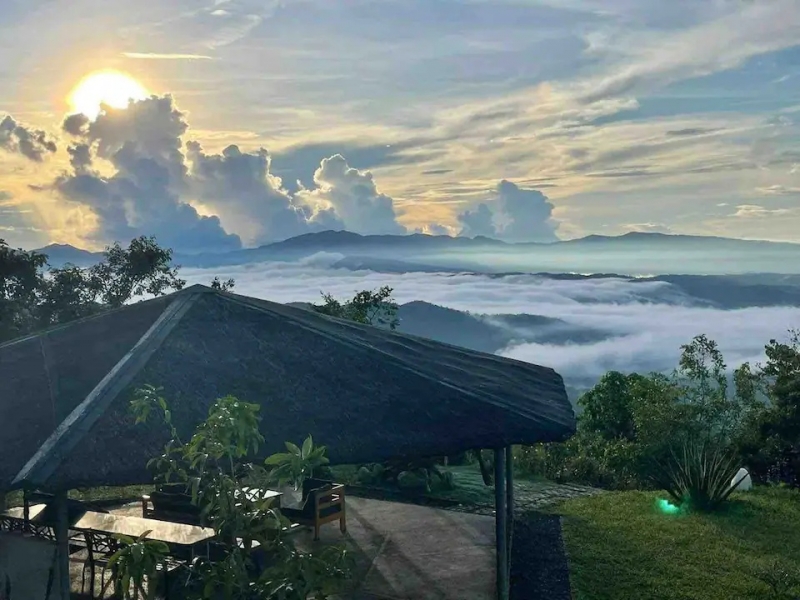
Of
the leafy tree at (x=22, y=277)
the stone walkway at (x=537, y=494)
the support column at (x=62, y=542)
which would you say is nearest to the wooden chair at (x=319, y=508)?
the stone walkway at (x=537, y=494)

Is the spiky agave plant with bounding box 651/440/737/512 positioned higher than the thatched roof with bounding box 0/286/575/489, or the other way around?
the thatched roof with bounding box 0/286/575/489

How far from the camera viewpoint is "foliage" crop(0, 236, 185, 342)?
60.4 ft

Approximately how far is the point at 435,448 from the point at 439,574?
2480 mm

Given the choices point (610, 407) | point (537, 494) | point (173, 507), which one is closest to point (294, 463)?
point (173, 507)

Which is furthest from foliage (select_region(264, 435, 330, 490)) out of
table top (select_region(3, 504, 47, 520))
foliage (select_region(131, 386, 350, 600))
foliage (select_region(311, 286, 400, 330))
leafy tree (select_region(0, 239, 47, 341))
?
leafy tree (select_region(0, 239, 47, 341))

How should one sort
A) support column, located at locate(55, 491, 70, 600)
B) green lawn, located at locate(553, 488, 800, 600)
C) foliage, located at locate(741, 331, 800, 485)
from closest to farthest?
support column, located at locate(55, 491, 70, 600), green lawn, located at locate(553, 488, 800, 600), foliage, located at locate(741, 331, 800, 485)

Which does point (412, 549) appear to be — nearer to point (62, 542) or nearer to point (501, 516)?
point (501, 516)

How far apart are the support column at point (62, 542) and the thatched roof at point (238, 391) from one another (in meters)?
0.43

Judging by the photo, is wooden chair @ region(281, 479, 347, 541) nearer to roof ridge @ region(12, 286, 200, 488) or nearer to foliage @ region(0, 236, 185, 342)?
roof ridge @ region(12, 286, 200, 488)

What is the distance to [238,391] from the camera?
6.50 meters

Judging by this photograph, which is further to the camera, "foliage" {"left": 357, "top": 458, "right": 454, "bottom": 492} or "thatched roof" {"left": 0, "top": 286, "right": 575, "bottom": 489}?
"foliage" {"left": 357, "top": 458, "right": 454, "bottom": 492}

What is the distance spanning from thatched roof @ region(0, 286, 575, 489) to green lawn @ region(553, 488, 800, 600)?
1.97 metres

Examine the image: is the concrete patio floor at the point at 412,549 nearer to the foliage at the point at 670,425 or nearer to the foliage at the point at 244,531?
the foliage at the point at 244,531

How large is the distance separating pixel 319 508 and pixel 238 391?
10.00 feet
